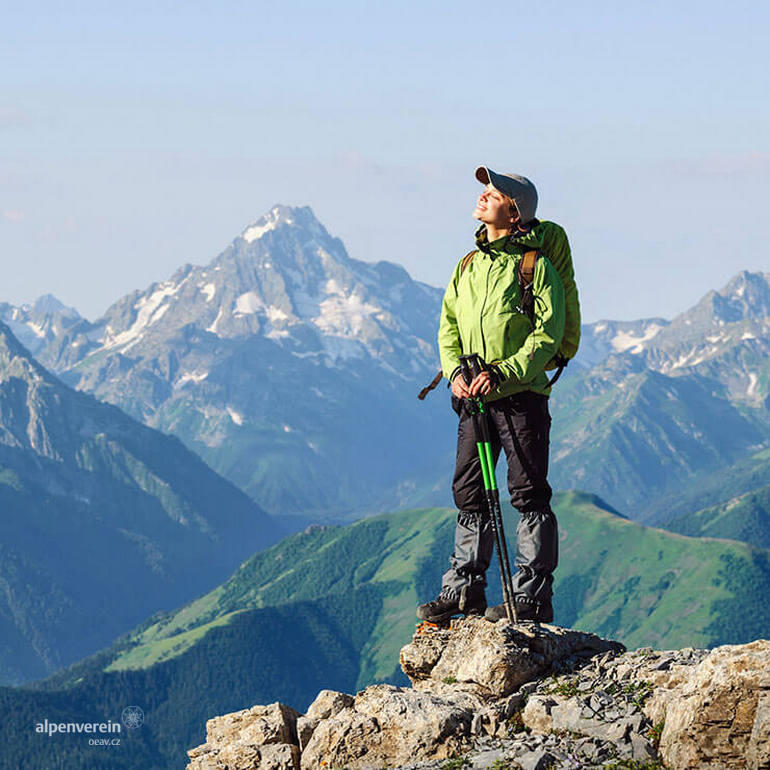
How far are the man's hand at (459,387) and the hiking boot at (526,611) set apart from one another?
3539 mm

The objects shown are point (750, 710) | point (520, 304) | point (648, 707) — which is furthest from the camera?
point (520, 304)

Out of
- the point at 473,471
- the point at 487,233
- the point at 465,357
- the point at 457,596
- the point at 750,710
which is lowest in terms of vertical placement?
the point at 750,710

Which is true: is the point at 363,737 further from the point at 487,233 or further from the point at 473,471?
the point at 487,233

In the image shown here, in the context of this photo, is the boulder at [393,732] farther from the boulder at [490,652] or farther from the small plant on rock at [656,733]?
the small plant on rock at [656,733]

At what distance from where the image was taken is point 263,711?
70.9 ft

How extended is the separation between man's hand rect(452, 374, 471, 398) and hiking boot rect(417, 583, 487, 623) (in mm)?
3481

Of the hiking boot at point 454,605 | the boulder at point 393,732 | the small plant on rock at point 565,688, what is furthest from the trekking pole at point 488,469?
the boulder at point 393,732

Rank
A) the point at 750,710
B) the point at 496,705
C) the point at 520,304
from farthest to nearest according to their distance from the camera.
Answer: the point at 520,304 → the point at 496,705 → the point at 750,710

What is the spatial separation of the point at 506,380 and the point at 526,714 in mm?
5303

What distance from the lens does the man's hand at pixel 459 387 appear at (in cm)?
2075

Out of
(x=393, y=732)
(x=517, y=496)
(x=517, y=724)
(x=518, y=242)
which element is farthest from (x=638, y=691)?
(x=518, y=242)

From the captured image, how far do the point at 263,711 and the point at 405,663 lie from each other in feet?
8.37

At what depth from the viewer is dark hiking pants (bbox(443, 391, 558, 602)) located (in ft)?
69.4

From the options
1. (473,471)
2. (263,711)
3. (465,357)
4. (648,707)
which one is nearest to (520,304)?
(465,357)
